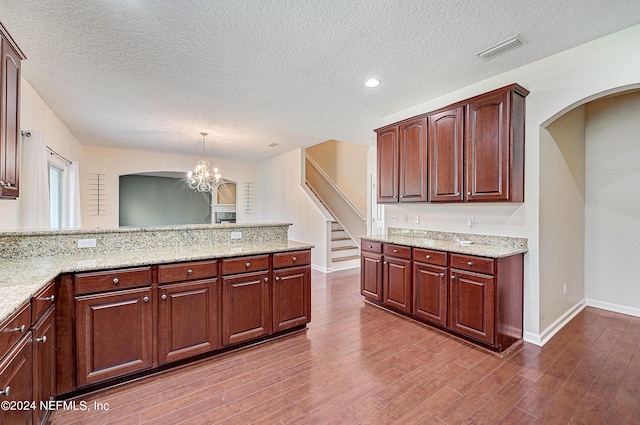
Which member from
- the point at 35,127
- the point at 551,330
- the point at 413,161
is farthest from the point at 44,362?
the point at 551,330

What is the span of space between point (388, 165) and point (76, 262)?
11.4ft

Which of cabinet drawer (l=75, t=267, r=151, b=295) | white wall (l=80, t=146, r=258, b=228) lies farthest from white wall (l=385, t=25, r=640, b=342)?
white wall (l=80, t=146, r=258, b=228)

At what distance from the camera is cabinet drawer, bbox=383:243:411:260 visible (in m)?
3.40

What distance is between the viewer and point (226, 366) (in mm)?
2484

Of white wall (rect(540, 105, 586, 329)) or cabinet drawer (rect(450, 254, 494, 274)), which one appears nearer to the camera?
cabinet drawer (rect(450, 254, 494, 274))

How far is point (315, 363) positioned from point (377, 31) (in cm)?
279

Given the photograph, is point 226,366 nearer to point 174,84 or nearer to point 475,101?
point 174,84

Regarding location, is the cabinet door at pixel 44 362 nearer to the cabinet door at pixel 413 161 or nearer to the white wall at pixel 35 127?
the white wall at pixel 35 127

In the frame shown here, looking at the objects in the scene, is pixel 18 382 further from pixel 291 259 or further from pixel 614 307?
pixel 614 307

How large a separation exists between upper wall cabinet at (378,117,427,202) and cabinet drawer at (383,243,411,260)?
0.64 metres

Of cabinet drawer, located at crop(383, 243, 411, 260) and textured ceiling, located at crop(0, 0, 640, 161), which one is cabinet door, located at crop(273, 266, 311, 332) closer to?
cabinet drawer, located at crop(383, 243, 411, 260)

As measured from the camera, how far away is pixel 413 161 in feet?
12.0

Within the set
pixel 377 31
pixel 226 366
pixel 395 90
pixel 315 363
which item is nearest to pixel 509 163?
pixel 395 90

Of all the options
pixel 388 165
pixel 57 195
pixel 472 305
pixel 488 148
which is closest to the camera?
pixel 472 305
